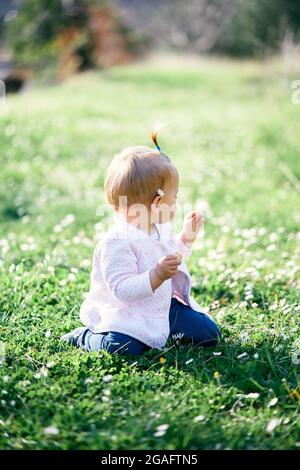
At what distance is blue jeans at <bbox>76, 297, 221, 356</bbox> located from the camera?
3.52 meters

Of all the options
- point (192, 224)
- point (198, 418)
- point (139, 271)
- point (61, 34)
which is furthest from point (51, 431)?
point (61, 34)

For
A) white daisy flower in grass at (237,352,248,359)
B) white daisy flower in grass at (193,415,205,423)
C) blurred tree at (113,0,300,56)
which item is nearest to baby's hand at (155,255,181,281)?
white daisy flower in grass at (237,352,248,359)

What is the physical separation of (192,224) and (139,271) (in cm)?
44

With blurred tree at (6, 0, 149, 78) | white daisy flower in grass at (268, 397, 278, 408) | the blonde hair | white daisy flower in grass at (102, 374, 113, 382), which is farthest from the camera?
blurred tree at (6, 0, 149, 78)

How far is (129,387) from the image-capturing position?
10.6ft

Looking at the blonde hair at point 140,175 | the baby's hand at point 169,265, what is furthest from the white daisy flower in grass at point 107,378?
the blonde hair at point 140,175

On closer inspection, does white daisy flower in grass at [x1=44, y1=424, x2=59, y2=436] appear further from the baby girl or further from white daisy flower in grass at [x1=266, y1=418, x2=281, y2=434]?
white daisy flower in grass at [x1=266, y1=418, x2=281, y2=434]

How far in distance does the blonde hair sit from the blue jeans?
0.70 m

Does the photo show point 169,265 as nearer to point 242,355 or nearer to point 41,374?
point 242,355

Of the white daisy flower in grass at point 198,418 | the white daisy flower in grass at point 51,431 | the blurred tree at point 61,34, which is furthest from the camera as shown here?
the blurred tree at point 61,34

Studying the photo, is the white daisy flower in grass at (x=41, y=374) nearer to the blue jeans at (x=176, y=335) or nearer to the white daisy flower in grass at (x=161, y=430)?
the blue jeans at (x=176, y=335)

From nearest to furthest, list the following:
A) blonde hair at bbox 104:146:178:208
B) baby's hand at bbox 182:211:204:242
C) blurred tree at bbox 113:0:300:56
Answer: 1. blonde hair at bbox 104:146:178:208
2. baby's hand at bbox 182:211:204:242
3. blurred tree at bbox 113:0:300:56

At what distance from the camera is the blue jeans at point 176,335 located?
3521 mm
